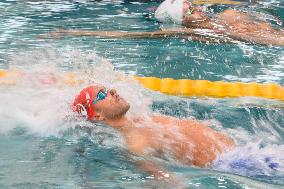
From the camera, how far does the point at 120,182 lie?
3.44 m

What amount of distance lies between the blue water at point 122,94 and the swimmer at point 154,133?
0.31 ft

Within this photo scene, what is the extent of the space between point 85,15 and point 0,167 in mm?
6541

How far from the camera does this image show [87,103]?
167 inches

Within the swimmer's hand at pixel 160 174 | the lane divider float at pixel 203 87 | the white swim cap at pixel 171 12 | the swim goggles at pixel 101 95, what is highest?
the swim goggles at pixel 101 95

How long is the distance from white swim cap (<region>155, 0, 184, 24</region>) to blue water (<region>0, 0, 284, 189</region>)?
0.21m

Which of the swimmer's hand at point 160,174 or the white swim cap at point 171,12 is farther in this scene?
the white swim cap at point 171,12

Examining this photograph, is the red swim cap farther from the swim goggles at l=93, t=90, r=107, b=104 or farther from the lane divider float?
the lane divider float

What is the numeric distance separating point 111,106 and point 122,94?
1.16 metres

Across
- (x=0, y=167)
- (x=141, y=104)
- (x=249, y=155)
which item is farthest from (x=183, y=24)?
(x=0, y=167)

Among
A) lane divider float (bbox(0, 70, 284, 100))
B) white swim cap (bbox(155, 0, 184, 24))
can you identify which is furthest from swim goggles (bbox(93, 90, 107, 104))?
white swim cap (bbox(155, 0, 184, 24))

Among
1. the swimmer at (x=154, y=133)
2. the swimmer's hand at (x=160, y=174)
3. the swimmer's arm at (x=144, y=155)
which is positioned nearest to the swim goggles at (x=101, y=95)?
the swimmer at (x=154, y=133)

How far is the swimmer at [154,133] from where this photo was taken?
3.93m

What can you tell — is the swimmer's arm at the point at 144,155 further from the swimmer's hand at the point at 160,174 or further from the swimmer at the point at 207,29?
the swimmer at the point at 207,29

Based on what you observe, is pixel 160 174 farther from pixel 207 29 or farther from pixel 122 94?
pixel 207 29
